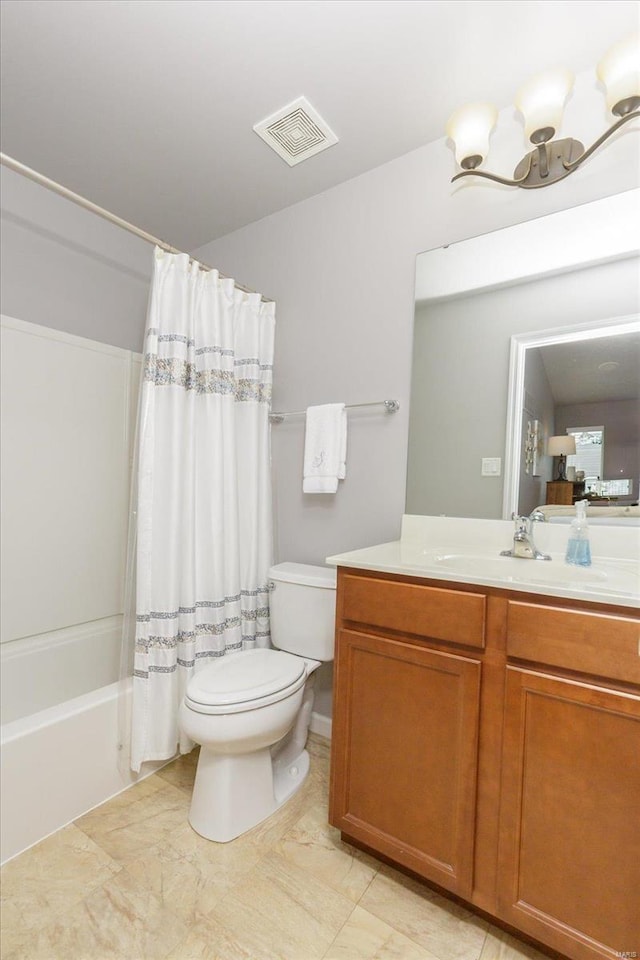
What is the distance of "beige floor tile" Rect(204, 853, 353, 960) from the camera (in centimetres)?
103

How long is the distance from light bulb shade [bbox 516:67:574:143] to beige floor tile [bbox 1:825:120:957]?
2.59 m

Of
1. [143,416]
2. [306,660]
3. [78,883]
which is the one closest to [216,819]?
[78,883]

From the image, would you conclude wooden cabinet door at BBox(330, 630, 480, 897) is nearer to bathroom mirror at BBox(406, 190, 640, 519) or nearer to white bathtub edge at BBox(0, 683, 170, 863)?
bathroom mirror at BBox(406, 190, 640, 519)

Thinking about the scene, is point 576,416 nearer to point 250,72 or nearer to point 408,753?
point 408,753

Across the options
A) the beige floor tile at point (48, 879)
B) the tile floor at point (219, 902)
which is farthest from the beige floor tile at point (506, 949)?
the beige floor tile at point (48, 879)

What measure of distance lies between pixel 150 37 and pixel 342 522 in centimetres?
180

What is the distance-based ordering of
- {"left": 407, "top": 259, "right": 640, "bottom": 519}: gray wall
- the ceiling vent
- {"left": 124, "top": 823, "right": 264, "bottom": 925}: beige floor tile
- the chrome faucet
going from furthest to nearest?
the ceiling vent
{"left": 407, "top": 259, "right": 640, "bottom": 519}: gray wall
the chrome faucet
{"left": 124, "top": 823, "right": 264, "bottom": 925}: beige floor tile

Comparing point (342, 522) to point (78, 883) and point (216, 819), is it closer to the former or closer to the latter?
point (216, 819)

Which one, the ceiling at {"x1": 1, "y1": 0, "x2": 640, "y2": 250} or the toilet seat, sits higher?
the ceiling at {"x1": 1, "y1": 0, "x2": 640, "y2": 250}

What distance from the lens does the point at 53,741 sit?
1.33 m

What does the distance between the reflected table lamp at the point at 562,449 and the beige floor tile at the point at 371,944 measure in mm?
1342

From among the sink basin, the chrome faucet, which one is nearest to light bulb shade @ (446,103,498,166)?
the chrome faucet

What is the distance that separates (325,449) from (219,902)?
4.85 ft

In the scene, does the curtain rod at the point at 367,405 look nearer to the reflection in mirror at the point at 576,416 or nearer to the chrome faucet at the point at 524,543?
the reflection in mirror at the point at 576,416
